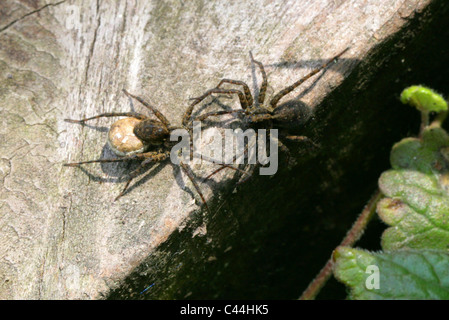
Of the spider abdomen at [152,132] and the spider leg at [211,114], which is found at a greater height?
the spider leg at [211,114]

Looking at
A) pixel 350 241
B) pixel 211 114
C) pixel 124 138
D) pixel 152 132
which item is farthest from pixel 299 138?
pixel 124 138

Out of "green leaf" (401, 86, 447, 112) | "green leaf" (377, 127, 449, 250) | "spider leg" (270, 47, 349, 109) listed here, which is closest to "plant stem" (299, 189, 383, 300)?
"green leaf" (377, 127, 449, 250)

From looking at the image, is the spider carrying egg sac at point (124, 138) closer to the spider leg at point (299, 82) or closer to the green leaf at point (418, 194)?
the spider leg at point (299, 82)

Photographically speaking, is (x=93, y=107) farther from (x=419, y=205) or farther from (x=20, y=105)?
(x=419, y=205)

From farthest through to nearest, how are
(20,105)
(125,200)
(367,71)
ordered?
(367,71) < (20,105) < (125,200)

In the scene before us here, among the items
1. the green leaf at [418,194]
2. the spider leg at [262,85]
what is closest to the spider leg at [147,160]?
the spider leg at [262,85]
